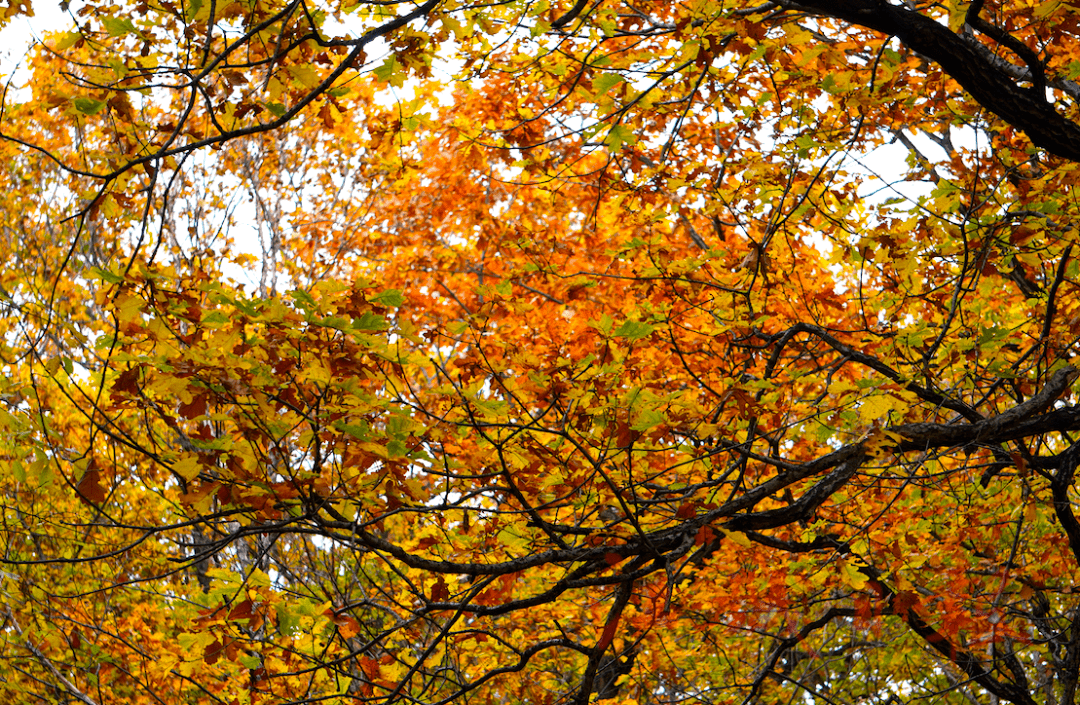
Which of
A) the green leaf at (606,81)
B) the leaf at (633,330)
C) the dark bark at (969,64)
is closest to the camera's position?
the leaf at (633,330)

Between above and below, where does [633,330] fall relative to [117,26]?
below

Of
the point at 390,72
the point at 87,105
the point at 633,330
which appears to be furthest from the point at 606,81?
the point at 87,105

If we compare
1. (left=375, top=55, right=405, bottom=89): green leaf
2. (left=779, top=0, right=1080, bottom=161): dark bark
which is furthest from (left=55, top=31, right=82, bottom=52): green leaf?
(left=779, top=0, right=1080, bottom=161): dark bark

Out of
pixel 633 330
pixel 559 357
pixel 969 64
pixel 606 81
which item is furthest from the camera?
pixel 559 357

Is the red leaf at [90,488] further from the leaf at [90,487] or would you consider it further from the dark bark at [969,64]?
the dark bark at [969,64]

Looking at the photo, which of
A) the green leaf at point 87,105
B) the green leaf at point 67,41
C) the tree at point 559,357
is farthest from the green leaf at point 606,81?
the green leaf at point 67,41

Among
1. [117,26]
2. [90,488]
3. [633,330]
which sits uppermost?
[117,26]

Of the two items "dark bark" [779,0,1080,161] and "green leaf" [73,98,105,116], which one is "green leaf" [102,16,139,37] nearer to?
"green leaf" [73,98,105,116]

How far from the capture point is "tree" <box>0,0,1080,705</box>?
308 cm

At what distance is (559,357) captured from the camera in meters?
5.72

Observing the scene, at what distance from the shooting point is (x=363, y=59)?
3.43 meters

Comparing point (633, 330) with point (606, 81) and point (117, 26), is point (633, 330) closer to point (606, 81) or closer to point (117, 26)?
point (606, 81)

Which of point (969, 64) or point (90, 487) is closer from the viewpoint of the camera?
→ point (90, 487)

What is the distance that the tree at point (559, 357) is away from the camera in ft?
10.1
